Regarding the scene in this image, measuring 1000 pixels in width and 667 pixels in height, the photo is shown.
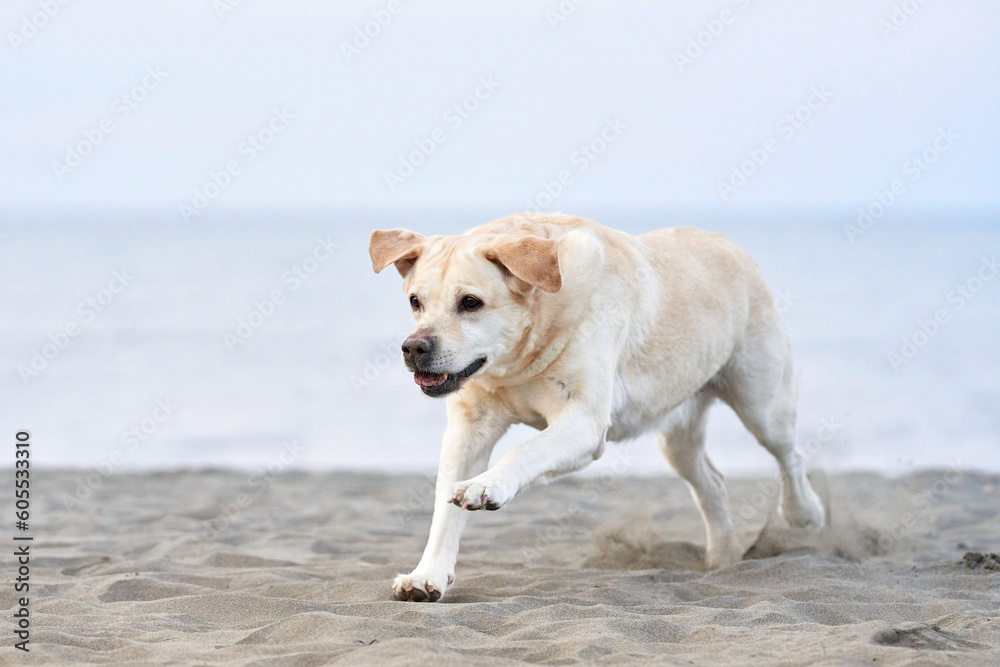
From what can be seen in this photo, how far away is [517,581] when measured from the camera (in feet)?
17.3

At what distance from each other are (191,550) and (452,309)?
3005 millimetres

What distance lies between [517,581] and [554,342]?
1.30 metres

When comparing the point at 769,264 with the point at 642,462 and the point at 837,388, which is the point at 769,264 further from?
the point at 642,462

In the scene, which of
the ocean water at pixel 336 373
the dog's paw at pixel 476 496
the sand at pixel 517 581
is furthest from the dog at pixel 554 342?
the ocean water at pixel 336 373

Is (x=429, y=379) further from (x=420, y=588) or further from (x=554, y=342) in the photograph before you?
(x=420, y=588)

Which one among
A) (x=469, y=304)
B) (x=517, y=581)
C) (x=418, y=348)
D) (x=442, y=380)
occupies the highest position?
(x=469, y=304)

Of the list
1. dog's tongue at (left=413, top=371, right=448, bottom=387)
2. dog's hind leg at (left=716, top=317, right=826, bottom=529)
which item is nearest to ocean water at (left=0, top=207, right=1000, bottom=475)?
dog's hind leg at (left=716, top=317, right=826, bottom=529)

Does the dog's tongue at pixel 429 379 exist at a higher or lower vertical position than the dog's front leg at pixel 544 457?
higher

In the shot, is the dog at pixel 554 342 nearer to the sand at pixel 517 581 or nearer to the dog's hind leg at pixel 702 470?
the dog's hind leg at pixel 702 470

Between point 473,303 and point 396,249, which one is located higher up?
point 396,249

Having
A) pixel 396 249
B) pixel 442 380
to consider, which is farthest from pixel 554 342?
pixel 396 249

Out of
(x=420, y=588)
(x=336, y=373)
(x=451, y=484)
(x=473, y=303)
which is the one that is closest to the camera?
(x=420, y=588)

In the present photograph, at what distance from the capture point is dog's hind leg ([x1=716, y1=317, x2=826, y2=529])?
21.0 ft

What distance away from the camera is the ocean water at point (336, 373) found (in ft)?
38.7
